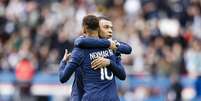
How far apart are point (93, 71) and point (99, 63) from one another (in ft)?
0.50

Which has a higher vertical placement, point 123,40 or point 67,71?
point 123,40

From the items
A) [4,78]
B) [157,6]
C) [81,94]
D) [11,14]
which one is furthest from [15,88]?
[81,94]

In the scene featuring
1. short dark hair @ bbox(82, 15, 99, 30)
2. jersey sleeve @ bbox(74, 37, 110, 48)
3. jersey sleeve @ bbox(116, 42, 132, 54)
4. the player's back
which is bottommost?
the player's back

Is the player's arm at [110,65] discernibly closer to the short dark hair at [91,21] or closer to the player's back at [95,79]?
the player's back at [95,79]

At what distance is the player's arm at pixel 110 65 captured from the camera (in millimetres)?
11477

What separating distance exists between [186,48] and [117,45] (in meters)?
13.0

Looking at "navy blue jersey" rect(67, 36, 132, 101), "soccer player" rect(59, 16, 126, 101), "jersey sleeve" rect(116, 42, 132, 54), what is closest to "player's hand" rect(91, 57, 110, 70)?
"soccer player" rect(59, 16, 126, 101)

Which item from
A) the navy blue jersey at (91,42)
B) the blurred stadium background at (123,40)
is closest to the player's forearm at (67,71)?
the navy blue jersey at (91,42)

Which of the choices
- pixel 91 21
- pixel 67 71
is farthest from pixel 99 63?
pixel 91 21

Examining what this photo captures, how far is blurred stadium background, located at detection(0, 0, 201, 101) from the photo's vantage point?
2364 cm

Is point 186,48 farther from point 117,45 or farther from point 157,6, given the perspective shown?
point 117,45

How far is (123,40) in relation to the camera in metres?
24.4

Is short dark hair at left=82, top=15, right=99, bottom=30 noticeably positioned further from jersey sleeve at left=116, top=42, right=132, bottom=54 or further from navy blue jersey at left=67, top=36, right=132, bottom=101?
jersey sleeve at left=116, top=42, right=132, bottom=54

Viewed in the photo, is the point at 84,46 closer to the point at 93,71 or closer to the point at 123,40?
the point at 93,71
